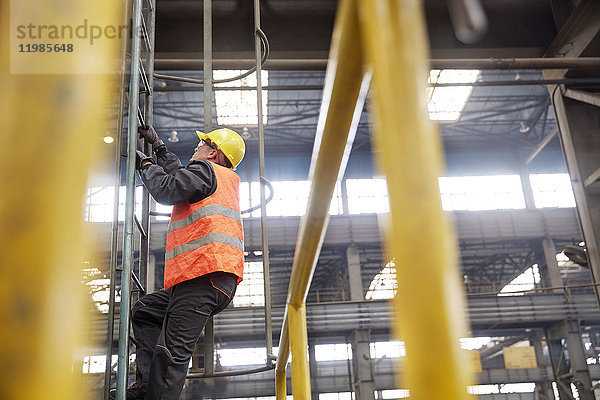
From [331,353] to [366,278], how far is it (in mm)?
3624

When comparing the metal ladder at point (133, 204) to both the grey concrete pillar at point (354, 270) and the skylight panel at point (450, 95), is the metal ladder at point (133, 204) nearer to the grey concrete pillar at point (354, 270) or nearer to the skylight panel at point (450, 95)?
the skylight panel at point (450, 95)

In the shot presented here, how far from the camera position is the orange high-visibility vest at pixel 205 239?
2891 mm

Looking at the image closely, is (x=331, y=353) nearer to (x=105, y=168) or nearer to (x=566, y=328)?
Result: (x=566, y=328)

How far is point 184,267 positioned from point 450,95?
17062mm

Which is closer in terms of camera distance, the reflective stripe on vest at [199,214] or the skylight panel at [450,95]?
the reflective stripe on vest at [199,214]

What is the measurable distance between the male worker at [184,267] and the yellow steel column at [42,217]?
1688mm

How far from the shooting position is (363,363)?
714 inches

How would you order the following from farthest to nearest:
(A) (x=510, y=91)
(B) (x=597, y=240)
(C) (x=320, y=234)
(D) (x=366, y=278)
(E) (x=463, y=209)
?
(D) (x=366, y=278)
(E) (x=463, y=209)
(A) (x=510, y=91)
(B) (x=597, y=240)
(C) (x=320, y=234)

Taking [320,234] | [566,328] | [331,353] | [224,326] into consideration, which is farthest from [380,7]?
[331,353]

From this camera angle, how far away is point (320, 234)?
1.80m

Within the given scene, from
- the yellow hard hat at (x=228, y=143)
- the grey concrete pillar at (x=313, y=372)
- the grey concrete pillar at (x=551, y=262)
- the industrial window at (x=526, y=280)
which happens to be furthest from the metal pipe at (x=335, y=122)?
the industrial window at (x=526, y=280)

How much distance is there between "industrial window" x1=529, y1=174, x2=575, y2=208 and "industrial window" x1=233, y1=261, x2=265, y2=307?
10992 millimetres

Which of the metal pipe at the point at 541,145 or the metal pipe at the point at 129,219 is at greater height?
the metal pipe at the point at 541,145

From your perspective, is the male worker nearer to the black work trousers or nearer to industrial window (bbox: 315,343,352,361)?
the black work trousers
